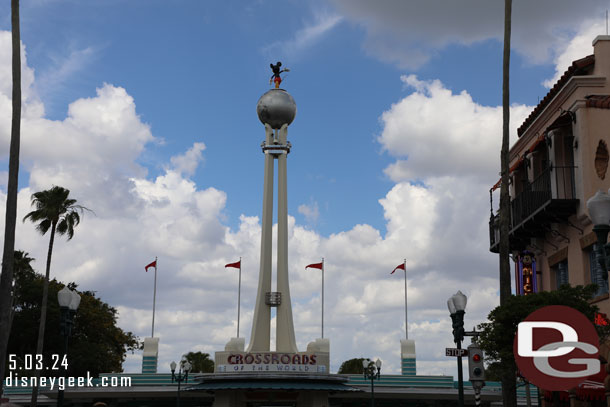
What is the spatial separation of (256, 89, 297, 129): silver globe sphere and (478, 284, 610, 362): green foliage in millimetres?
27427

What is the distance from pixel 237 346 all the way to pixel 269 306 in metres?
3.15

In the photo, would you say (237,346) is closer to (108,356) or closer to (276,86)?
(276,86)

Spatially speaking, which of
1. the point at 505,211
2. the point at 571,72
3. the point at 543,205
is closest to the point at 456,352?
the point at 505,211

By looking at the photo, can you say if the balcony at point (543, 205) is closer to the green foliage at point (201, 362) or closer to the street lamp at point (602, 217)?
the street lamp at point (602, 217)

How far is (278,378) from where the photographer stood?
42719 mm

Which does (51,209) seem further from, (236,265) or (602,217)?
(602,217)

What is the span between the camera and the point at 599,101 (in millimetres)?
25641

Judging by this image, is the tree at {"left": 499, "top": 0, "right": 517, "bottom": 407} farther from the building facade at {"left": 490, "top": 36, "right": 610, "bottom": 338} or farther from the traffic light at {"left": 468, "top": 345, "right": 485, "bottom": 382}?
the building facade at {"left": 490, "top": 36, "right": 610, "bottom": 338}

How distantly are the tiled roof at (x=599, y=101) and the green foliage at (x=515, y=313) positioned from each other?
6522mm

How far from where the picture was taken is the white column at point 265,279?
45.4 m

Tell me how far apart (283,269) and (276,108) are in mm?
10251

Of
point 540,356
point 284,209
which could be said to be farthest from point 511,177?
point 540,356

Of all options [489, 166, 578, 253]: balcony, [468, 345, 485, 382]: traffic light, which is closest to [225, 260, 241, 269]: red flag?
[489, 166, 578, 253]: balcony

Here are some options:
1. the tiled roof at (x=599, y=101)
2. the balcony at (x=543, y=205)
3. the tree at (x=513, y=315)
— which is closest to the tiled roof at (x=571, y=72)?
the tiled roof at (x=599, y=101)
